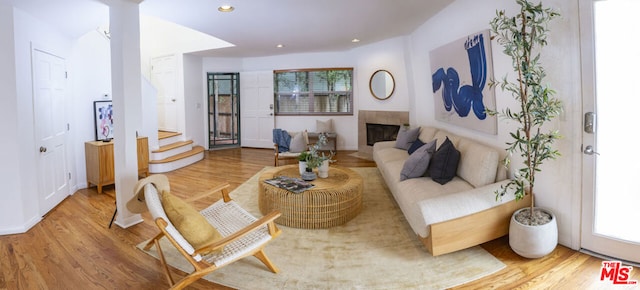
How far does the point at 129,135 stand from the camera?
3244mm

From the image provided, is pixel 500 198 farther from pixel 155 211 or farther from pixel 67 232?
pixel 67 232

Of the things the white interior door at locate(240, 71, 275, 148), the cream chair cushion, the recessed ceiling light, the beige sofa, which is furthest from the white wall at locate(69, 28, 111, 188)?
the beige sofa

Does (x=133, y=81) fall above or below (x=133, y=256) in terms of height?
above

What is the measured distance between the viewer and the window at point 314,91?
792 centimetres

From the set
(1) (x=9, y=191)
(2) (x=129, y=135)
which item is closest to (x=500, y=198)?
(2) (x=129, y=135)

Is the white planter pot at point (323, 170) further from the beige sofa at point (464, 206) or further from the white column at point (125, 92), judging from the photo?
the white column at point (125, 92)

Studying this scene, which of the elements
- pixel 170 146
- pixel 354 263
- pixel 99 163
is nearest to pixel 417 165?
pixel 354 263

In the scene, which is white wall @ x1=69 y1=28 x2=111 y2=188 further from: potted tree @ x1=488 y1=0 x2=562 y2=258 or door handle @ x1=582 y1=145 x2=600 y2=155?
door handle @ x1=582 y1=145 x2=600 y2=155

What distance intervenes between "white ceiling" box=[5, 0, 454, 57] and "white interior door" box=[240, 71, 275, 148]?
6.77ft

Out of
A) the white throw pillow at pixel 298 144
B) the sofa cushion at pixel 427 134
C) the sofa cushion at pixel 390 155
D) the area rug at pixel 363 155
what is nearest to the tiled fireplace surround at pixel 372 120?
the area rug at pixel 363 155

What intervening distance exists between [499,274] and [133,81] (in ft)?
11.6

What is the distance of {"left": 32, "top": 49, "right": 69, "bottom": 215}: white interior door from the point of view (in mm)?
3576

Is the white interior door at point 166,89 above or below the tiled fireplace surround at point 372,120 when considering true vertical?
above

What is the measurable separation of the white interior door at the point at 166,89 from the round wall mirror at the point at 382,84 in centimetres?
438
